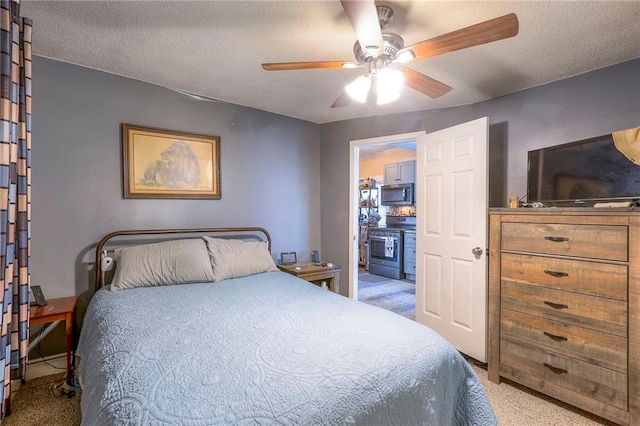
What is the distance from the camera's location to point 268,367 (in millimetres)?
1108

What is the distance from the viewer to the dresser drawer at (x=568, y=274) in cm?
173

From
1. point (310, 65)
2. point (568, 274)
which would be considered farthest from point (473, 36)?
point (568, 274)

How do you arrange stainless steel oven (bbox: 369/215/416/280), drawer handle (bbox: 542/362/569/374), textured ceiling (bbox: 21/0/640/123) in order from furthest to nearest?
stainless steel oven (bbox: 369/215/416/280)
drawer handle (bbox: 542/362/569/374)
textured ceiling (bbox: 21/0/640/123)

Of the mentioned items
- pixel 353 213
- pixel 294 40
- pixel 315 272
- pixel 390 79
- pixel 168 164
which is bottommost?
pixel 315 272

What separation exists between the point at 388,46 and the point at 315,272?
2227mm

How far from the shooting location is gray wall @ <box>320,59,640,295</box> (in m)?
2.18

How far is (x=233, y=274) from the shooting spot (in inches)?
101

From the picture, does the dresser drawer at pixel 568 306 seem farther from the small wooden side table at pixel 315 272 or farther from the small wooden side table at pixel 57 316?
the small wooden side table at pixel 57 316

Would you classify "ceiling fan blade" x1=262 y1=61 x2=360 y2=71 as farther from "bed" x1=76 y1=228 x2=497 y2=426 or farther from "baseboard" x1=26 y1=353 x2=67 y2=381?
"baseboard" x1=26 y1=353 x2=67 y2=381

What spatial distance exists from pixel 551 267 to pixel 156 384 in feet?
7.61

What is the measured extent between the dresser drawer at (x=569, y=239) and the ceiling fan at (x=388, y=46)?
1.15 m

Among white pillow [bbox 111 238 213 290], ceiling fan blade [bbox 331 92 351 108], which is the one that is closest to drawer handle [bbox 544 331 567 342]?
ceiling fan blade [bbox 331 92 351 108]

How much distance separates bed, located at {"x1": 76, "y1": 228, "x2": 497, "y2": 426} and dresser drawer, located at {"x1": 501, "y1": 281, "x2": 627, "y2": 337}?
3.16ft

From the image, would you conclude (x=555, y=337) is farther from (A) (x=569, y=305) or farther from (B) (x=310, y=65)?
(B) (x=310, y=65)
